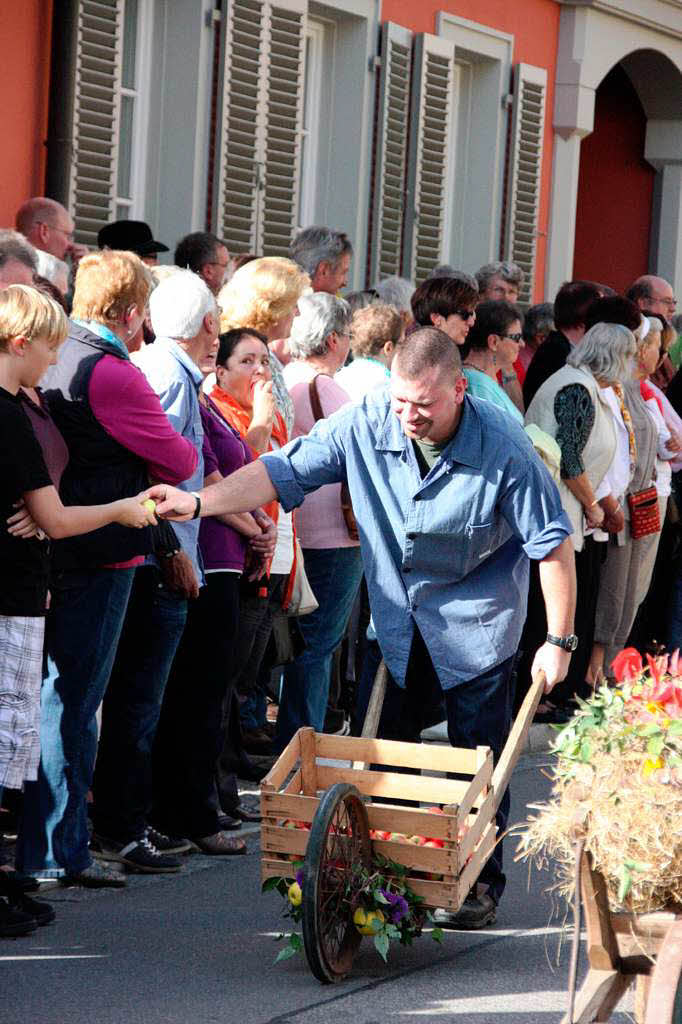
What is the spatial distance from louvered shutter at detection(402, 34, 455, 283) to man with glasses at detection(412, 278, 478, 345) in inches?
203

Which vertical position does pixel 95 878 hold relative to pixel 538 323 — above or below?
below

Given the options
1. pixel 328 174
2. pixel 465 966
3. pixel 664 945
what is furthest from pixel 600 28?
pixel 664 945

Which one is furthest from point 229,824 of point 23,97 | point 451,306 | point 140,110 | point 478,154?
point 478,154

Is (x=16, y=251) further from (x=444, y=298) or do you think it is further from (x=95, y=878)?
(x=444, y=298)

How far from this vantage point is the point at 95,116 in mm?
10656

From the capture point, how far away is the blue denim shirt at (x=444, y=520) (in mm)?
5797

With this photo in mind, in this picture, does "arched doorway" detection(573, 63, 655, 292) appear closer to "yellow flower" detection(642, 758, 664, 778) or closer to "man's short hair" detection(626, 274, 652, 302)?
"man's short hair" detection(626, 274, 652, 302)

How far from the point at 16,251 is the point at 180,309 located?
68cm

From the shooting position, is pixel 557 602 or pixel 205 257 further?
pixel 205 257

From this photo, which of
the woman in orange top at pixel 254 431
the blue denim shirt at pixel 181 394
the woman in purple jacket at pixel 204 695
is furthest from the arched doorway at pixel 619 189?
the blue denim shirt at pixel 181 394

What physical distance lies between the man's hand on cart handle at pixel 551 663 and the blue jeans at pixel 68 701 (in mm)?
1377

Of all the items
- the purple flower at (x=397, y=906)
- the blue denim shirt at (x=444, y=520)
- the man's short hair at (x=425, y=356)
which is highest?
the man's short hair at (x=425, y=356)

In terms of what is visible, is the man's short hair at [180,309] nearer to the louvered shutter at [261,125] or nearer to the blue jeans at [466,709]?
the blue jeans at [466,709]

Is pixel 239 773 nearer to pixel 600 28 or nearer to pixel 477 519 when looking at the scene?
pixel 477 519
